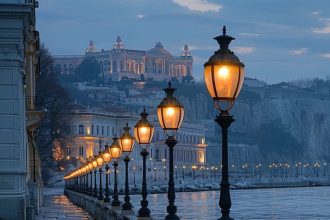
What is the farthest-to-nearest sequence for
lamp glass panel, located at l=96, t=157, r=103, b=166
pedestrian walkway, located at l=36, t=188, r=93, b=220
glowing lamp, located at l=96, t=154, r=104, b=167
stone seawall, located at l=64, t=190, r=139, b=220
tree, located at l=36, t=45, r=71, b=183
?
tree, located at l=36, t=45, r=71, b=183
lamp glass panel, located at l=96, t=157, r=103, b=166
glowing lamp, located at l=96, t=154, r=104, b=167
pedestrian walkway, located at l=36, t=188, r=93, b=220
stone seawall, located at l=64, t=190, r=139, b=220

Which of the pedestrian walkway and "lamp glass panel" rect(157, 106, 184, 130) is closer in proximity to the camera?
"lamp glass panel" rect(157, 106, 184, 130)

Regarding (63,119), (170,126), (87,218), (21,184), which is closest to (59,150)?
(63,119)

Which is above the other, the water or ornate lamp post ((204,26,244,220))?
ornate lamp post ((204,26,244,220))

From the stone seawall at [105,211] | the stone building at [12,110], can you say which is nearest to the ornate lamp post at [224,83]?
the stone seawall at [105,211]

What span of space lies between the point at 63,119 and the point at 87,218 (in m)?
49.2

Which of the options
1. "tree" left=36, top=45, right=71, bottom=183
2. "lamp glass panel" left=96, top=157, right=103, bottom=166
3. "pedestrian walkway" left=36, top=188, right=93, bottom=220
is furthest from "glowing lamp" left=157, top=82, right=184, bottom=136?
"tree" left=36, top=45, right=71, bottom=183

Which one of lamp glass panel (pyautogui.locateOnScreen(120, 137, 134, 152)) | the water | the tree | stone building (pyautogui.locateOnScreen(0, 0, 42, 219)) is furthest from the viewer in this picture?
the tree

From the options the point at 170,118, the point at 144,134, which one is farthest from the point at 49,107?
the point at 170,118

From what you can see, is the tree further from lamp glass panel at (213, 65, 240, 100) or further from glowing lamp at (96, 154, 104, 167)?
Answer: lamp glass panel at (213, 65, 240, 100)

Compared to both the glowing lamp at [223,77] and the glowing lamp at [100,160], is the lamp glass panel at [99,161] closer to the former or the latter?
the glowing lamp at [100,160]

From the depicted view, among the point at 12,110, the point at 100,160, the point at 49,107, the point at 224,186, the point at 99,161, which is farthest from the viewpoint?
the point at 49,107

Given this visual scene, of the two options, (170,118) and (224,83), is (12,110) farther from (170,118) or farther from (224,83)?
(224,83)

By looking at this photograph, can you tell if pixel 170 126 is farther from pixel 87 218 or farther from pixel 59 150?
pixel 59 150

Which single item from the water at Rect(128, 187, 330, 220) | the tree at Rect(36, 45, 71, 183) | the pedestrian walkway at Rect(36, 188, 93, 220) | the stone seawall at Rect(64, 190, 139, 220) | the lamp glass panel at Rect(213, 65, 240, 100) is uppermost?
the tree at Rect(36, 45, 71, 183)
